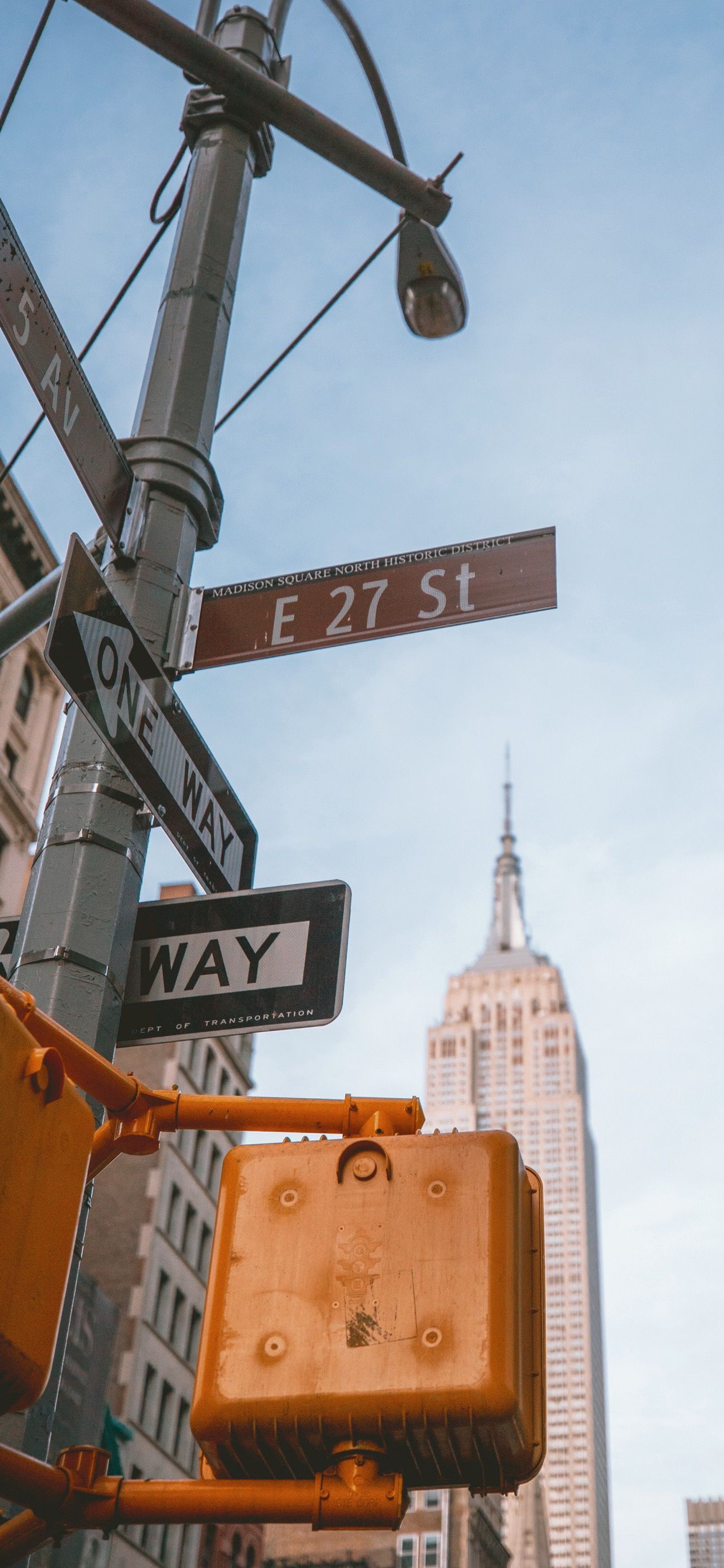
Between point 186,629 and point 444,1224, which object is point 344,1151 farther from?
point 186,629

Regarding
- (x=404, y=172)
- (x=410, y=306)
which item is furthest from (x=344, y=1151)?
(x=410, y=306)

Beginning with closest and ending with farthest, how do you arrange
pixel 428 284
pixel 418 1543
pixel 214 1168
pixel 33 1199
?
1. pixel 33 1199
2. pixel 428 284
3. pixel 214 1168
4. pixel 418 1543

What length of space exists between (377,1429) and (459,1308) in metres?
0.24

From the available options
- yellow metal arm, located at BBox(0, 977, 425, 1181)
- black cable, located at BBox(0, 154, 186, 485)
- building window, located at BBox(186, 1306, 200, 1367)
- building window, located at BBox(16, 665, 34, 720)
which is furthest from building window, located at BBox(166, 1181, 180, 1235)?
yellow metal arm, located at BBox(0, 977, 425, 1181)

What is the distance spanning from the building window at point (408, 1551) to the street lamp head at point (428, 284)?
74922 millimetres

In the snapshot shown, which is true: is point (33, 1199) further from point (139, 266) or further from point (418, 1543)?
point (418, 1543)

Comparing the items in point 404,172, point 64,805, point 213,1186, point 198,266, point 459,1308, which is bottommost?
point 459,1308

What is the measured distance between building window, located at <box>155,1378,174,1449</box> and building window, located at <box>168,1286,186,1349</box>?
4.39ft

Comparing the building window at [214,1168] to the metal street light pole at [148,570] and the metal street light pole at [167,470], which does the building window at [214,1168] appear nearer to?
the metal street light pole at [167,470]

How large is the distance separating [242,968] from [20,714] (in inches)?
1476

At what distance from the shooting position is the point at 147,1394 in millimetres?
43969

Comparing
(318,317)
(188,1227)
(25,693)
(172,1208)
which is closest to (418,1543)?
(188,1227)

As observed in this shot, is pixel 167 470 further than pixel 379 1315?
Yes

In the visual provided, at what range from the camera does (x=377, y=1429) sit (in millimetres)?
2551
